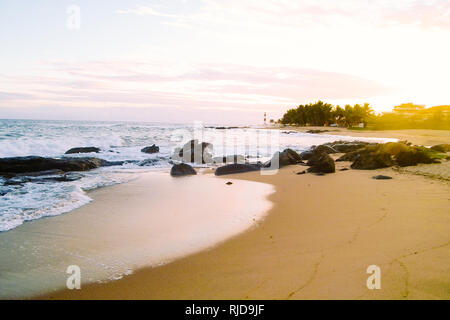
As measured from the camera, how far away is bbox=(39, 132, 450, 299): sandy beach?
3.53m

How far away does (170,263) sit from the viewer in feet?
14.9

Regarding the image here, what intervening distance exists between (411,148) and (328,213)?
932 cm

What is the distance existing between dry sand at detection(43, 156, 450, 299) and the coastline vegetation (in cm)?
6531

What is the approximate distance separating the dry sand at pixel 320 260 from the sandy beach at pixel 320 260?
0.01 meters

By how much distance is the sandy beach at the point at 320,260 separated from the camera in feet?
11.6

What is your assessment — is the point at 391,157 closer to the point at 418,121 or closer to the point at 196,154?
the point at 196,154

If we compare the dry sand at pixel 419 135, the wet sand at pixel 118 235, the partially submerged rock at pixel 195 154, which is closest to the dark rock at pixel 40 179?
the wet sand at pixel 118 235

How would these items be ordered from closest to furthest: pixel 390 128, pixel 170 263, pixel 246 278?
1. pixel 246 278
2. pixel 170 263
3. pixel 390 128

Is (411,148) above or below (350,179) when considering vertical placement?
above

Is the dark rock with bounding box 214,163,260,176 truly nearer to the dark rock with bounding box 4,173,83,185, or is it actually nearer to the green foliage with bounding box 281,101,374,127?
the dark rock with bounding box 4,173,83,185
